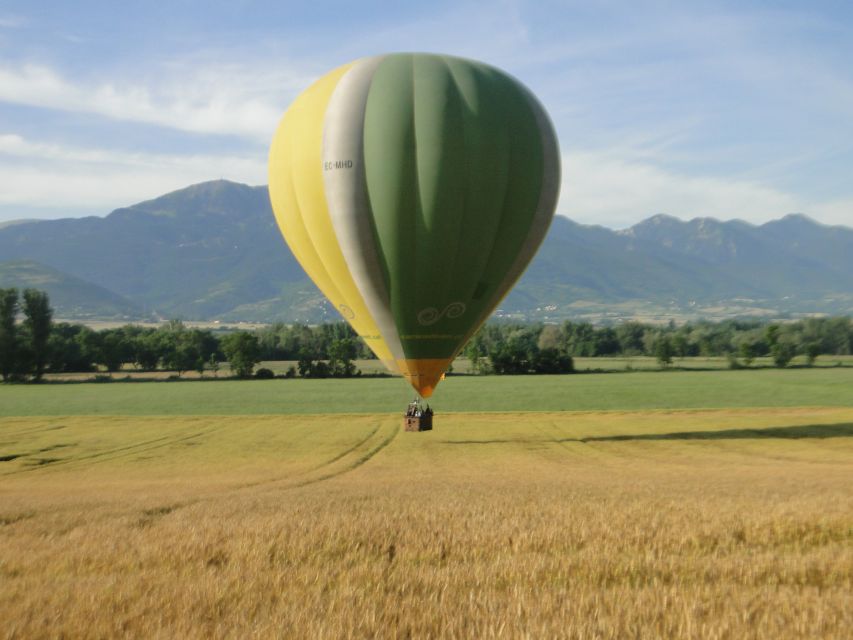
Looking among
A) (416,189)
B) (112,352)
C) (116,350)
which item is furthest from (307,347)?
(416,189)

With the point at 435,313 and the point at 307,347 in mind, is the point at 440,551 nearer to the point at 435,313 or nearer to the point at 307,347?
the point at 435,313

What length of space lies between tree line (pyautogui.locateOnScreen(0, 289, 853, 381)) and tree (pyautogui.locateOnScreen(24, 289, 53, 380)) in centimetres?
14

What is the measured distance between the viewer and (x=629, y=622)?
6.94 metres

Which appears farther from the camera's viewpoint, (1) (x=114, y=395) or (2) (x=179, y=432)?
(1) (x=114, y=395)

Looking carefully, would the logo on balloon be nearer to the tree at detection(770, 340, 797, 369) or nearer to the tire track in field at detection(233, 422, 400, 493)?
the tire track in field at detection(233, 422, 400, 493)

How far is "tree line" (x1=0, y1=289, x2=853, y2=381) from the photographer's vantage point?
102875 mm

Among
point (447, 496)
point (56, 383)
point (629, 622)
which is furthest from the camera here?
point (56, 383)

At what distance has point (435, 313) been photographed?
33094mm

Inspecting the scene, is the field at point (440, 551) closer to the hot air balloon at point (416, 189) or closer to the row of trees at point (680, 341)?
the hot air balloon at point (416, 189)

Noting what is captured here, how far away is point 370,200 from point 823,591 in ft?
82.3

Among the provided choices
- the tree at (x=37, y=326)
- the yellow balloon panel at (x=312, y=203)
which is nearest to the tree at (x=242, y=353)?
the tree at (x=37, y=326)

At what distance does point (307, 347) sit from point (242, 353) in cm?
2564

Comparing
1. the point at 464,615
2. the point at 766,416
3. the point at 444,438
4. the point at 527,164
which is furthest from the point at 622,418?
the point at 464,615

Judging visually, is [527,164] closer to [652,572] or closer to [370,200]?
[370,200]
